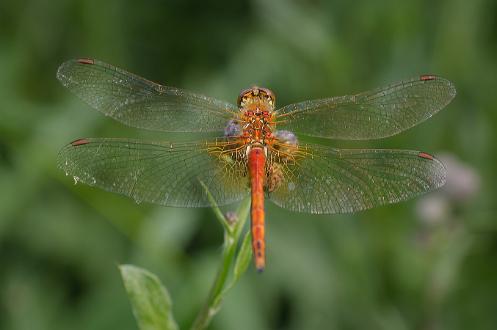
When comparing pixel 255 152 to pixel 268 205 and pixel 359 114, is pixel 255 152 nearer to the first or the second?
pixel 359 114

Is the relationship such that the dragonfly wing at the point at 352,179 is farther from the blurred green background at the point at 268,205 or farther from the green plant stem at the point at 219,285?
the blurred green background at the point at 268,205

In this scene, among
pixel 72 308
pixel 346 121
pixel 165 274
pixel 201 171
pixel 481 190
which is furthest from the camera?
pixel 481 190

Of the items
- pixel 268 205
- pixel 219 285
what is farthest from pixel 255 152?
pixel 268 205

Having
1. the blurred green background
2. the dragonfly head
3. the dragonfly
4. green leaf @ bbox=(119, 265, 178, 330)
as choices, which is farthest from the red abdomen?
the blurred green background

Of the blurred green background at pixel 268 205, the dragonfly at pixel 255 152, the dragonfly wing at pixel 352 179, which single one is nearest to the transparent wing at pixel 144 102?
the dragonfly at pixel 255 152

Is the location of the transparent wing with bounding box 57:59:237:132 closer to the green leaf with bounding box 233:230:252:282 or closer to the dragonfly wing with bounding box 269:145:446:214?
the dragonfly wing with bounding box 269:145:446:214

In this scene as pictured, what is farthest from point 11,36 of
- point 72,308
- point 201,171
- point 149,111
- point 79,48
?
point 201,171

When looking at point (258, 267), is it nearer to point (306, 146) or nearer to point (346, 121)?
point (306, 146)
